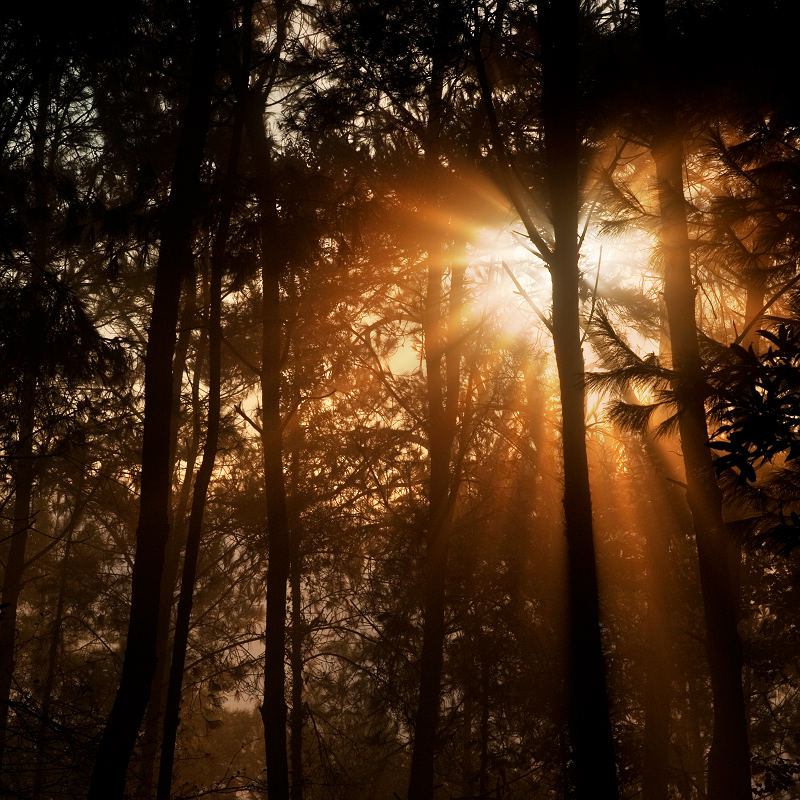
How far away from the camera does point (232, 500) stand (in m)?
13.2

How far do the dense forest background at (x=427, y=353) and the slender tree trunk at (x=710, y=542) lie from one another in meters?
0.04

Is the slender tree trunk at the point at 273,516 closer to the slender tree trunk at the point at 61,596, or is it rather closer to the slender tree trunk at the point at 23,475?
the slender tree trunk at the point at 61,596

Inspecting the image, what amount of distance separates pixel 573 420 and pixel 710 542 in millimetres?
3126

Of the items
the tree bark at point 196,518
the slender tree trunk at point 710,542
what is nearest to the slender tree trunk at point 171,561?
the tree bark at point 196,518

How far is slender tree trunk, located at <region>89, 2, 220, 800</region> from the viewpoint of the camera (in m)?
6.95

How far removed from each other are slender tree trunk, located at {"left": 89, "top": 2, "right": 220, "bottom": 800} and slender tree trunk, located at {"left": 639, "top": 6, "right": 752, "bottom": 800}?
5515 mm

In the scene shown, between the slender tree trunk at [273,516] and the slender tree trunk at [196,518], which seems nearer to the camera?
the slender tree trunk at [196,518]

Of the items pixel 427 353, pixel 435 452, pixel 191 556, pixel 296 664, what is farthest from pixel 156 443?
pixel 296 664

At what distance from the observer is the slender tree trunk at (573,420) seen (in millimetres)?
5773

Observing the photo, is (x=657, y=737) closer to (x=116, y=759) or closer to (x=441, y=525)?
(x=441, y=525)

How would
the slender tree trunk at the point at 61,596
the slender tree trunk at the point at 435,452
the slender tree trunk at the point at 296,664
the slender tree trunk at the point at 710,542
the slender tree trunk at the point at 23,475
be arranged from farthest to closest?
the slender tree trunk at the point at 296,664, the slender tree trunk at the point at 61,596, the slender tree trunk at the point at 23,475, the slender tree trunk at the point at 435,452, the slender tree trunk at the point at 710,542

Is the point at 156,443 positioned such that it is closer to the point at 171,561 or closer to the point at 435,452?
the point at 435,452

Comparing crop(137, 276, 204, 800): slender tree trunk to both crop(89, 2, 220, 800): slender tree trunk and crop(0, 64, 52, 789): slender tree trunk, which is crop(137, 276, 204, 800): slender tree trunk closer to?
crop(0, 64, 52, 789): slender tree trunk

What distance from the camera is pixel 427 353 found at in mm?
11688
